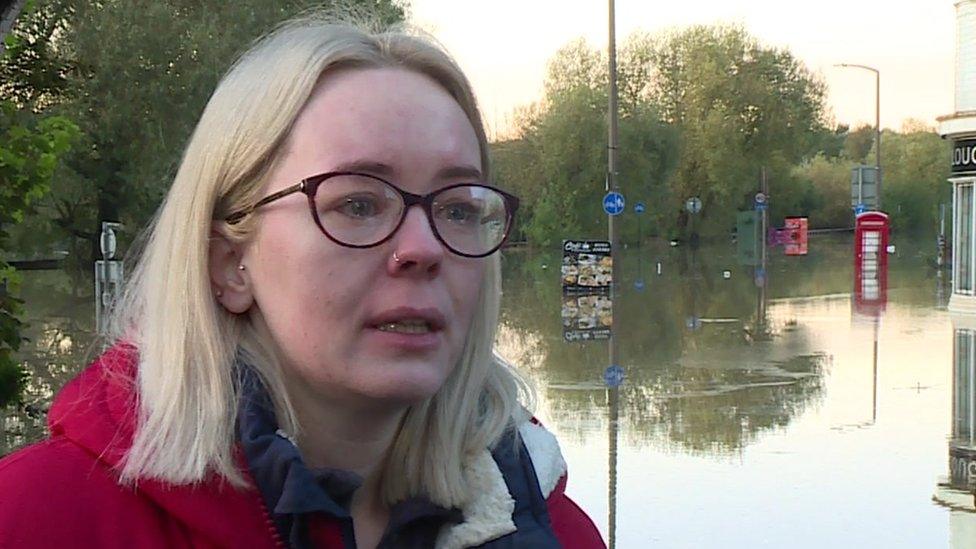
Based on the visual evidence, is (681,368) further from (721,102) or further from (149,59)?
(721,102)

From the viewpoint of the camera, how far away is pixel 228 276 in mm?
1765

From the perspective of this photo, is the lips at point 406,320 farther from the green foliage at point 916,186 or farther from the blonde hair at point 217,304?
the green foliage at point 916,186

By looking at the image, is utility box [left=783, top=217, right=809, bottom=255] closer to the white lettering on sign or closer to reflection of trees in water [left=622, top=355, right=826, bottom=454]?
the white lettering on sign

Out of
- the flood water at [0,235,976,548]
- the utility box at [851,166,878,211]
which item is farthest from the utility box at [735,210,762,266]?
the flood water at [0,235,976,548]

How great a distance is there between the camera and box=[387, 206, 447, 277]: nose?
64.6 inches

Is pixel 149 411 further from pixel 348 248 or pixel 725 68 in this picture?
pixel 725 68

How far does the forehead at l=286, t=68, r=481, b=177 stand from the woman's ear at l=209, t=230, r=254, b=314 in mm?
170

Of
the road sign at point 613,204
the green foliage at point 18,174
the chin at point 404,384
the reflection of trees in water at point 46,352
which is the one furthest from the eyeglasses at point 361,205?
the road sign at point 613,204

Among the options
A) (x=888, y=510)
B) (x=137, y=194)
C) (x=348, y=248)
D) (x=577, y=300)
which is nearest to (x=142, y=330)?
(x=348, y=248)

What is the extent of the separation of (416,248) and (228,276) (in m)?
0.30

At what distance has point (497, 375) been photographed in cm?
202

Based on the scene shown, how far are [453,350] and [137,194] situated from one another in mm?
31007

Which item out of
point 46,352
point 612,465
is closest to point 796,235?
point 46,352

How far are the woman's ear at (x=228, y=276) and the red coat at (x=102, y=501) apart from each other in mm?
221
